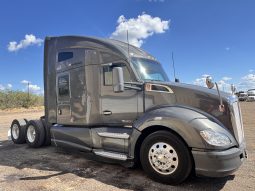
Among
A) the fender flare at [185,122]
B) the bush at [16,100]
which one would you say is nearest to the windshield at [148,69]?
the fender flare at [185,122]

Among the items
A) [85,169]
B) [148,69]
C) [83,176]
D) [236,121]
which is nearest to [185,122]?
[236,121]

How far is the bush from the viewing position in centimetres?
3681

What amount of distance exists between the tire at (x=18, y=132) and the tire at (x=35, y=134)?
0.40 metres

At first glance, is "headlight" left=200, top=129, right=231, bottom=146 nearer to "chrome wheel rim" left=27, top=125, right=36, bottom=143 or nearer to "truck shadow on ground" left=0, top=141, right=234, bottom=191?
"truck shadow on ground" left=0, top=141, right=234, bottom=191

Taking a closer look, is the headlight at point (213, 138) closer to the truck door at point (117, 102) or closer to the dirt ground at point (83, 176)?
the dirt ground at point (83, 176)

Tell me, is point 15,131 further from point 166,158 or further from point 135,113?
point 166,158

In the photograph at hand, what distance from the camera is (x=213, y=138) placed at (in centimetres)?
480

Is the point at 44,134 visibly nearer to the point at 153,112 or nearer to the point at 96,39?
the point at 96,39

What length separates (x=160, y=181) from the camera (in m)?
5.21

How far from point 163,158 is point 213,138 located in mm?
913

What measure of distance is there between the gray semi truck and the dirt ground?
0.29 meters

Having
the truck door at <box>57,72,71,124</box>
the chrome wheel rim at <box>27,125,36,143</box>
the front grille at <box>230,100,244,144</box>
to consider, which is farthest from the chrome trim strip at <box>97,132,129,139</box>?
the chrome wheel rim at <box>27,125,36,143</box>

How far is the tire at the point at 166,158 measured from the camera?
4.97 meters

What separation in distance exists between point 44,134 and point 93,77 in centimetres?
299
